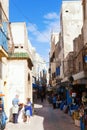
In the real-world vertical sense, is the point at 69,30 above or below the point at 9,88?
above

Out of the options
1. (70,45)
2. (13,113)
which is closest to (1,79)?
(13,113)

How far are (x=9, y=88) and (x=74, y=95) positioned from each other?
4776mm

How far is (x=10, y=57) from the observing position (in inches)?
806

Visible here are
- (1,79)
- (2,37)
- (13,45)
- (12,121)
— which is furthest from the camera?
(13,45)

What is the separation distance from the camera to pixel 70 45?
40.0m

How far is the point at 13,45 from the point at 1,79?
3948 millimetres

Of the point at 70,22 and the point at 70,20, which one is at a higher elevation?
the point at 70,20

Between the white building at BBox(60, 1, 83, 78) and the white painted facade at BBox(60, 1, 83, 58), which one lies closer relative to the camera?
the white building at BBox(60, 1, 83, 78)

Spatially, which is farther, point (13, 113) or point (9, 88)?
point (9, 88)

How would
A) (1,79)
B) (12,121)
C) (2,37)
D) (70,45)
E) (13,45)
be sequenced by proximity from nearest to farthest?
(2,37) < (1,79) < (12,121) < (13,45) < (70,45)

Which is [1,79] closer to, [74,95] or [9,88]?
[9,88]

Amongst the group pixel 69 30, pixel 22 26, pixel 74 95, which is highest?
pixel 69 30

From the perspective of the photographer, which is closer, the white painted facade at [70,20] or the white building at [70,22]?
the white building at [70,22]

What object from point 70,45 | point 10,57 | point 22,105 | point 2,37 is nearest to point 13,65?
point 10,57
